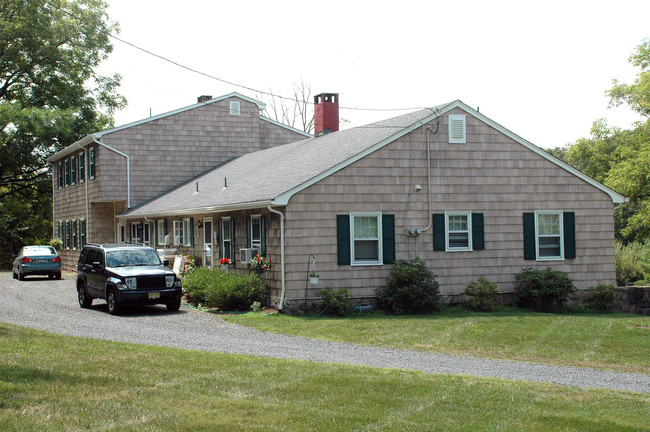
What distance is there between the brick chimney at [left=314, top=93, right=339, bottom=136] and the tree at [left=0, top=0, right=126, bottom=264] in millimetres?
16631

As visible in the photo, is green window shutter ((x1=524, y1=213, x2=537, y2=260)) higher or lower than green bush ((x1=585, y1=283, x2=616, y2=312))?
higher

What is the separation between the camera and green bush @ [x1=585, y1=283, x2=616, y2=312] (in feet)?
60.2

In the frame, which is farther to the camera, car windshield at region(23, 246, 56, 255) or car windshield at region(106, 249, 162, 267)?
car windshield at region(23, 246, 56, 255)

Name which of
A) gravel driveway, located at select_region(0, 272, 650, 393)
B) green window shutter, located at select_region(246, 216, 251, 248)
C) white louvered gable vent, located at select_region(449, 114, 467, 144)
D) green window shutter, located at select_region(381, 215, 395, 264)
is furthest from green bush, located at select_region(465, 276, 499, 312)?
gravel driveway, located at select_region(0, 272, 650, 393)

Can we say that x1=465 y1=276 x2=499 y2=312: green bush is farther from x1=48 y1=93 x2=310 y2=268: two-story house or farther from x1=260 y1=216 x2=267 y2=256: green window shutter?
x1=48 y1=93 x2=310 y2=268: two-story house

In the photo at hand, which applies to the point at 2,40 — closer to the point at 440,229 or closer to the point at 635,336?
the point at 440,229

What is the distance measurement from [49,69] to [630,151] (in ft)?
104

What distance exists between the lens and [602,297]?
18.4 m

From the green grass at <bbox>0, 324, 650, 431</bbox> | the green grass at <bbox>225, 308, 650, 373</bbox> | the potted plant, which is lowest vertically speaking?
the green grass at <bbox>225, 308, 650, 373</bbox>

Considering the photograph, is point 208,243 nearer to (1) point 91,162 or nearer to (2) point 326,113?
(2) point 326,113

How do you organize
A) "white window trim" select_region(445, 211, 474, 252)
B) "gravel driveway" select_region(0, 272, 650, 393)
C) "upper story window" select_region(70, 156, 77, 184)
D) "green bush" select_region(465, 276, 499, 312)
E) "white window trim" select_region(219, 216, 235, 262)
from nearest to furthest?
"gravel driveway" select_region(0, 272, 650, 393)
"green bush" select_region(465, 276, 499, 312)
"white window trim" select_region(445, 211, 474, 252)
"white window trim" select_region(219, 216, 235, 262)
"upper story window" select_region(70, 156, 77, 184)

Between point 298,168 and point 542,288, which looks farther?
point 298,168

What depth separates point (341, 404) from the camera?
7246mm

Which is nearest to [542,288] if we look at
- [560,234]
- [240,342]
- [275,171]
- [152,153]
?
[560,234]
